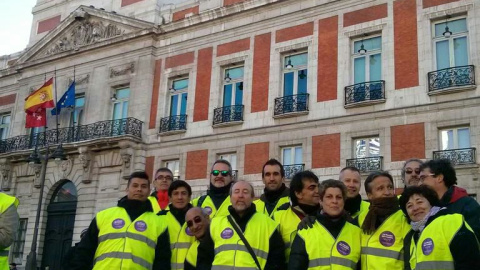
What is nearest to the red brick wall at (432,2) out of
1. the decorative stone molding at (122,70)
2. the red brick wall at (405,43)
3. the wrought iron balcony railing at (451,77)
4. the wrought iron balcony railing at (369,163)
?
the red brick wall at (405,43)

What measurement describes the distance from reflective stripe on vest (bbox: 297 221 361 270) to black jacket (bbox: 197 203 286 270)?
39cm

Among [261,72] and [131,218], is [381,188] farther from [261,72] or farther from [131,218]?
[261,72]

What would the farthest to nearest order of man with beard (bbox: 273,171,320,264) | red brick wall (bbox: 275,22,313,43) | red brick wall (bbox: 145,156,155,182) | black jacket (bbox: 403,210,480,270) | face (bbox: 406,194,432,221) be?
red brick wall (bbox: 145,156,155,182) < red brick wall (bbox: 275,22,313,43) < man with beard (bbox: 273,171,320,264) < face (bbox: 406,194,432,221) < black jacket (bbox: 403,210,480,270)

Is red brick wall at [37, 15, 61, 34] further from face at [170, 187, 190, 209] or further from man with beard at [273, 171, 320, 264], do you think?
man with beard at [273, 171, 320, 264]

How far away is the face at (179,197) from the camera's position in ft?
20.1

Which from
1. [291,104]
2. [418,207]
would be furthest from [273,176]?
[291,104]

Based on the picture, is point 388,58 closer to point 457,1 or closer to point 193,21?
point 457,1

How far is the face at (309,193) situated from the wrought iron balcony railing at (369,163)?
10.0 meters

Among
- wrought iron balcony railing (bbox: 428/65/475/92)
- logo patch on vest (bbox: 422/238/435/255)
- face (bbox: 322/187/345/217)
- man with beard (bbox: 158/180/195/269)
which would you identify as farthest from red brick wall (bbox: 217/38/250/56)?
logo patch on vest (bbox: 422/238/435/255)

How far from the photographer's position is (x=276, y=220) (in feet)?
17.8

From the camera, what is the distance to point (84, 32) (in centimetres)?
2367

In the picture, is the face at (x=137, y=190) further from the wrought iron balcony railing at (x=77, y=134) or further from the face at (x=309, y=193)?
the wrought iron balcony railing at (x=77, y=134)

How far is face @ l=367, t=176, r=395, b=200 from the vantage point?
483 cm

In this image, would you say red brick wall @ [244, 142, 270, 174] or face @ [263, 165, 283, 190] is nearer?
face @ [263, 165, 283, 190]
